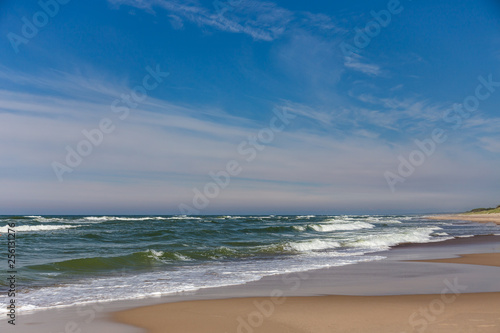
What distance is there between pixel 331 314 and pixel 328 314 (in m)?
0.05

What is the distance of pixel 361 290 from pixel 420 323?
8.91 ft

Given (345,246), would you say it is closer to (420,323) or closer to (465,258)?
(465,258)

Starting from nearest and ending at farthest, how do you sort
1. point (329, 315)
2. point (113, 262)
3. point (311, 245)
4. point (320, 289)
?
point (329, 315) < point (320, 289) < point (113, 262) < point (311, 245)

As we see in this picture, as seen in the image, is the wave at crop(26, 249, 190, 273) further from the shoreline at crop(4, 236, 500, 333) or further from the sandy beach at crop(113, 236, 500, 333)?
the sandy beach at crop(113, 236, 500, 333)

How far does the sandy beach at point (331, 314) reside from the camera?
17.0 ft

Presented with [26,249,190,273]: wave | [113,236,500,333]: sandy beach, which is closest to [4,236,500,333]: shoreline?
[113,236,500,333]: sandy beach

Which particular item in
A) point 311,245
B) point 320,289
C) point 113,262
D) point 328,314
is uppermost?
point 328,314

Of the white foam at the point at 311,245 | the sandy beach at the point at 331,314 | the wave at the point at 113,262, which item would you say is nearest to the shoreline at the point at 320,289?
the sandy beach at the point at 331,314

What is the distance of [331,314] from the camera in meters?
5.88

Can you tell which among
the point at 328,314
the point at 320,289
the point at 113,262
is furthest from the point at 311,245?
the point at 328,314

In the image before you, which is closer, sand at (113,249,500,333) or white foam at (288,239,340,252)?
sand at (113,249,500,333)

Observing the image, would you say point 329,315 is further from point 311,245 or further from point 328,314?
point 311,245

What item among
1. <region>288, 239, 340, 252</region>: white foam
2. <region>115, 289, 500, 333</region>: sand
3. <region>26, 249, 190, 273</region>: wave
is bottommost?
<region>288, 239, 340, 252</region>: white foam

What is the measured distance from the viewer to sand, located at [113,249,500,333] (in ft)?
17.0
